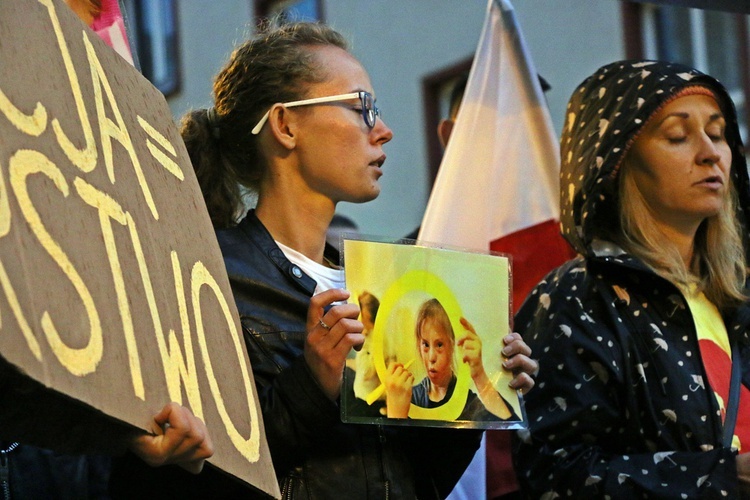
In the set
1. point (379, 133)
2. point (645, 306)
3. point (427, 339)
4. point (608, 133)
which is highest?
point (379, 133)

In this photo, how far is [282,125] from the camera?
306 centimetres

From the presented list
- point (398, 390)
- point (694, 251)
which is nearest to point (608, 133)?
point (694, 251)

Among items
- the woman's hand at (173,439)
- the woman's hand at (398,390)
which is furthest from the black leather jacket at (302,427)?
the woman's hand at (173,439)

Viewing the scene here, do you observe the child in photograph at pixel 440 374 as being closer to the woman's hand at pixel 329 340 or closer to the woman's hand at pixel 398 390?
the woman's hand at pixel 398 390

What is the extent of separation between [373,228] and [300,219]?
10526mm

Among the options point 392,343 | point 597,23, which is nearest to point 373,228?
point 597,23

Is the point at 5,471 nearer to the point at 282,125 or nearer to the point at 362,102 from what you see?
the point at 282,125

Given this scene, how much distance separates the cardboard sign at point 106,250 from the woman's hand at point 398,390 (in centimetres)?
43

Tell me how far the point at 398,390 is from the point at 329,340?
0.23m

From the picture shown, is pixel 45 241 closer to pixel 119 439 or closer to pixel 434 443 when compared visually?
pixel 119 439

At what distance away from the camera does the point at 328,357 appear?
8.16ft

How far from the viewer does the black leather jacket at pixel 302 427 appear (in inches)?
99.1

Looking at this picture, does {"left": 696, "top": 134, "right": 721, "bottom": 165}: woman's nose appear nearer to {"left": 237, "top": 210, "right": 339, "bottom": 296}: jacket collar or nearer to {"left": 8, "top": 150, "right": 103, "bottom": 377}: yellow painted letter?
{"left": 237, "top": 210, "right": 339, "bottom": 296}: jacket collar

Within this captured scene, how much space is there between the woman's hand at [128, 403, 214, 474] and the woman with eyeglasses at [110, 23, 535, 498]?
0.54m
